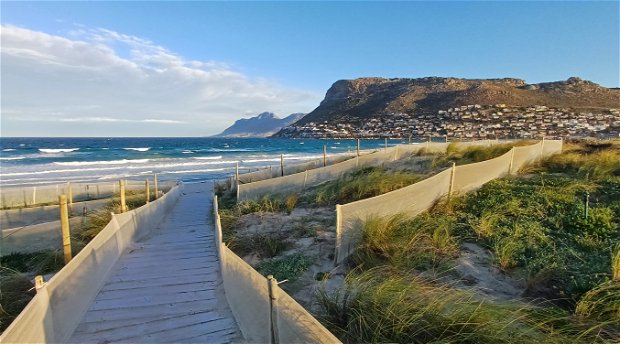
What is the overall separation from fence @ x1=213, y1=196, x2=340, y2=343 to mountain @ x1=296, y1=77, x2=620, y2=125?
268 ft

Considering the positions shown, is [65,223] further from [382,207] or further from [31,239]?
[382,207]

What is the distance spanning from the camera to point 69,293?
15.0 feet

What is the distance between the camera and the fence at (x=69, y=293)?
11.6 feet

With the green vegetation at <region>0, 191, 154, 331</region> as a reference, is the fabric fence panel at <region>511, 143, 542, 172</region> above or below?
above

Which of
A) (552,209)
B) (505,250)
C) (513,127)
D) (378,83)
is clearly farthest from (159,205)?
(378,83)

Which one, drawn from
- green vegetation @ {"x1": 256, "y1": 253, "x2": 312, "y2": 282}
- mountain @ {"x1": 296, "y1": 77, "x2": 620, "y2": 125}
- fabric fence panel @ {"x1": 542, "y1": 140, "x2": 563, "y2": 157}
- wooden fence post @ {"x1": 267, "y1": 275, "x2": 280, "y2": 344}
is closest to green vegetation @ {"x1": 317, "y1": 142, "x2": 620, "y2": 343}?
wooden fence post @ {"x1": 267, "y1": 275, "x2": 280, "y2": 344}

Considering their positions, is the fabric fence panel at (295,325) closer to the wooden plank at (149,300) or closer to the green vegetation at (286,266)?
the green vegetation at (286,266)

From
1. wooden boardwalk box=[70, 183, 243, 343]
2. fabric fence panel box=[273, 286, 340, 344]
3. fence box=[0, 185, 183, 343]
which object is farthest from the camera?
wooden boardwalk box=[70, 183, 243, 343]

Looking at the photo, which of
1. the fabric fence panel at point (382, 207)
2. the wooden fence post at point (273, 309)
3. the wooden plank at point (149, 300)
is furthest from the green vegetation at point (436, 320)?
the wooden plank at point (149, 300)

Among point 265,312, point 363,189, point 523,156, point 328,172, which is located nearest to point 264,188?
point 328,172

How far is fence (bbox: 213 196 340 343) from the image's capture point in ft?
9.20

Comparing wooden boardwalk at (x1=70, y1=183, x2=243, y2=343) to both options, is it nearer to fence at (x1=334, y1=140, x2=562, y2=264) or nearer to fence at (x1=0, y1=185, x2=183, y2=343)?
fence at (x1=0, y1=185, x2=183, y2=343)

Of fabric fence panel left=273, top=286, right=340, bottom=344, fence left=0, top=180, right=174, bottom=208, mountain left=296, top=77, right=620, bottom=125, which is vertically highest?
mountain left=296, top=77, right=620, bottom=125

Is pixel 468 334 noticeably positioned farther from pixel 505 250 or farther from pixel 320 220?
pixel 320 220
